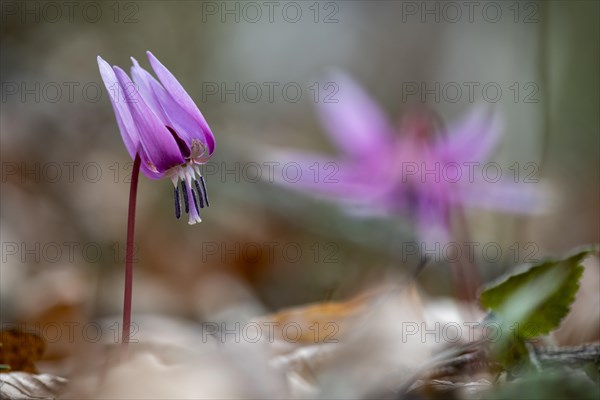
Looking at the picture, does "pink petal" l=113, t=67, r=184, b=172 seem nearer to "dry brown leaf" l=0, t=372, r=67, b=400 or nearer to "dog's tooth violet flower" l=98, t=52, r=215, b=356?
"dog's tooth violet flower" l=98, t=52, r=215, b=356

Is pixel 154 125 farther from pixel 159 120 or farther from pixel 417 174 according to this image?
pixel 417 174

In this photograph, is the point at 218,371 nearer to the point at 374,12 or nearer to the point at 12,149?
the point at 12,149

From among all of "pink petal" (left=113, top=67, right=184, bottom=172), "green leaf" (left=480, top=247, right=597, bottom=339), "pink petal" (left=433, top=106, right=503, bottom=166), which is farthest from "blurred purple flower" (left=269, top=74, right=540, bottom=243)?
"pink petal" (left=113, top=67, right=184, bottom=172)

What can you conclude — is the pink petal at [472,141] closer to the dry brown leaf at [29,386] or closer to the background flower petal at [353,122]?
the background flower petal at [353,122]

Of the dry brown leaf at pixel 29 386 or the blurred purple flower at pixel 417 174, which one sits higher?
the blurred purple flower at pixel 417 174

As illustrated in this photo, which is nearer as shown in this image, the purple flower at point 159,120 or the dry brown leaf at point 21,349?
the purple flower at point 159,120

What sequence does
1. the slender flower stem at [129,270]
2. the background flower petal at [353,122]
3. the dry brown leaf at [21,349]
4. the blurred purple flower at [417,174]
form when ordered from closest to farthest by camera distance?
the slender flower stem at [129,270] < the dry brown leaf at [21,349] < the blurred purple flower at [417,174] < the background flower petal at [353,122]

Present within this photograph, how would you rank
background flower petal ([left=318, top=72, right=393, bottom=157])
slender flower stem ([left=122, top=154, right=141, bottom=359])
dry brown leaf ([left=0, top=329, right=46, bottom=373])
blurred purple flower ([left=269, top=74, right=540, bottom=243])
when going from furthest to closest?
background flower petal ([left=318, top=72, right=393, bottom=157]) < blurred purple flower ([left=269, top=74, right=540, bottom=243]) < dry brown leaf ([left=0, top=329, right=46, bottom=373]) < slender flower stem ([left=122, top=154, right=141, bottom=359])

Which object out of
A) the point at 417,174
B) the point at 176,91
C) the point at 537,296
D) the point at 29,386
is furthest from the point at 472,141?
the point at 29,386

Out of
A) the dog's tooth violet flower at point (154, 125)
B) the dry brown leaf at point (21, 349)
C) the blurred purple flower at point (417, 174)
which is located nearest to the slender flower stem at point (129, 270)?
the dog's tooth violet flower at point (154, 125)
